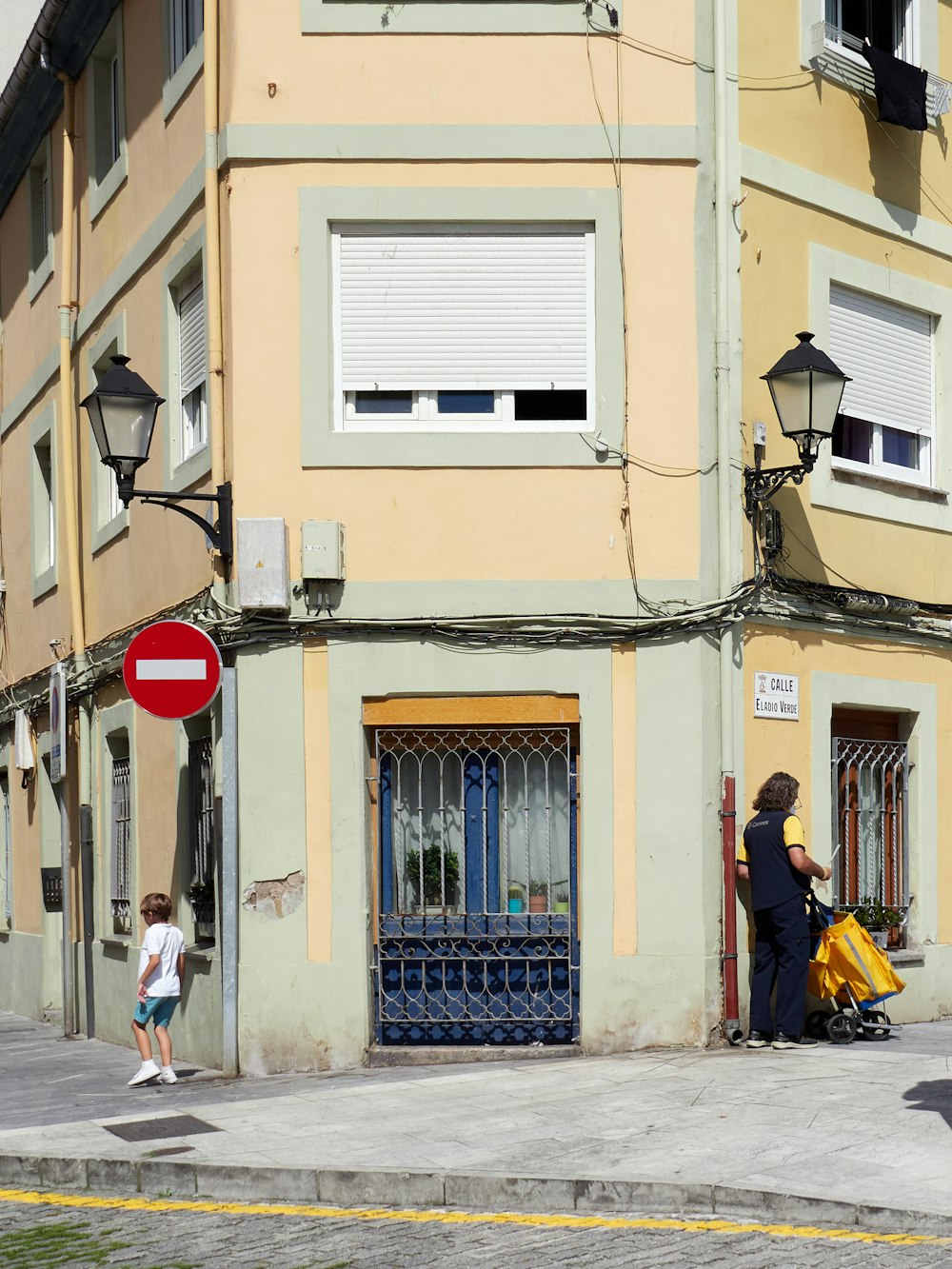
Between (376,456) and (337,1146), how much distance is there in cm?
472

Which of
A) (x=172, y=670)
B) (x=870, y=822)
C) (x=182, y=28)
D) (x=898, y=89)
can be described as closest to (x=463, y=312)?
(x=172, y=670)

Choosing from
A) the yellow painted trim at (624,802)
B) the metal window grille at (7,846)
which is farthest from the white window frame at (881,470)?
the metal window grille at (7,846)

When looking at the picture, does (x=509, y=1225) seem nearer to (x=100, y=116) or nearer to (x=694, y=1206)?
(x=694, y=1206)

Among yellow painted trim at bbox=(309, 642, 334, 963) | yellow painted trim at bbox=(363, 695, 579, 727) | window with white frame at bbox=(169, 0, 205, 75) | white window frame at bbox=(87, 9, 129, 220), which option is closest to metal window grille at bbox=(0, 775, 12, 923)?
white window frame at bbox=(87, 9, 129, 220)

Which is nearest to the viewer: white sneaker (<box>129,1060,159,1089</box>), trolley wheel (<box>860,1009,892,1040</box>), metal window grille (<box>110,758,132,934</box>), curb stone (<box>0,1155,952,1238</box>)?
curb stone (<box>0,1155,952,1238</box>)

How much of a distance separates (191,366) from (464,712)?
353cm

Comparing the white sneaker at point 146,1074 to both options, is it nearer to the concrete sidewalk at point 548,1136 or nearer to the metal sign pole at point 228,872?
the concrete sidewalk at point 548,1136

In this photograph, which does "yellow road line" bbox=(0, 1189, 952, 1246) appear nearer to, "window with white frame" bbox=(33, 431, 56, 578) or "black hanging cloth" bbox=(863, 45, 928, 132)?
"black hanging cloth" bbox=(863, 45, 928, 132)

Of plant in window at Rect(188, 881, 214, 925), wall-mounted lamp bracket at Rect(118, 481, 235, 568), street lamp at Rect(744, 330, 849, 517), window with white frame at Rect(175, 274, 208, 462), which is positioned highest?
window with white frame at Rect(175, 274, 208, 462)

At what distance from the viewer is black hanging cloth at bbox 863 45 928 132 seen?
1344 cm

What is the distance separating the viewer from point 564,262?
39.4 feet

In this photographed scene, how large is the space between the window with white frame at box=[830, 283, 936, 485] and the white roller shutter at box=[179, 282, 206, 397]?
14.8ft

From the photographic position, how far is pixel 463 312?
1198 centimetres

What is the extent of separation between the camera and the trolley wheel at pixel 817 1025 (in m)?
11.9
